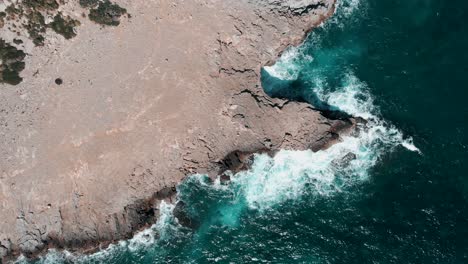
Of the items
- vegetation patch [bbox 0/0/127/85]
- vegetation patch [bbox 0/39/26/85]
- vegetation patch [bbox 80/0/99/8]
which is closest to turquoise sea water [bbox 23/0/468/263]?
vegetation patch [bbox 0/0/127/85]

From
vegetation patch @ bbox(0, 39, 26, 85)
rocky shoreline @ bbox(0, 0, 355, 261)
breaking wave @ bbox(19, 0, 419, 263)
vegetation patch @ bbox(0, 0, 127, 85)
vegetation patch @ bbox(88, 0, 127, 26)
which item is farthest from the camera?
vegetation patch @ bbox(88, 0, 127, 26)

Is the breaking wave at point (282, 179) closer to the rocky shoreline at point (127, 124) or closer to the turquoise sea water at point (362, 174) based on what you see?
the turquoise sea water at point (362, 174)

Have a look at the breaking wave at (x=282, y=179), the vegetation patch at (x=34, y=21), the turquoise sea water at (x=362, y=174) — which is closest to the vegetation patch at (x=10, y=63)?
the vegetation patch at (x=34, y=21)

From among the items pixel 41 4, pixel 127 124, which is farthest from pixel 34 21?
pixel 127 124

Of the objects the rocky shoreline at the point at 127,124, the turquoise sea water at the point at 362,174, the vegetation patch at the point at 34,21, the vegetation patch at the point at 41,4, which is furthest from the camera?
the rocky shoreline at the point at 127,124

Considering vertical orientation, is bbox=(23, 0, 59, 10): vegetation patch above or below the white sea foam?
above

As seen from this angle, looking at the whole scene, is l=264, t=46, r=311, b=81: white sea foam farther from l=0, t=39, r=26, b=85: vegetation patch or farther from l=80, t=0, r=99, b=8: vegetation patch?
l=0, t=39, r=26, b=85: vegetation patch

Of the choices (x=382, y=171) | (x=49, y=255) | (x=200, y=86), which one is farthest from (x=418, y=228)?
(x=49, y=255)
